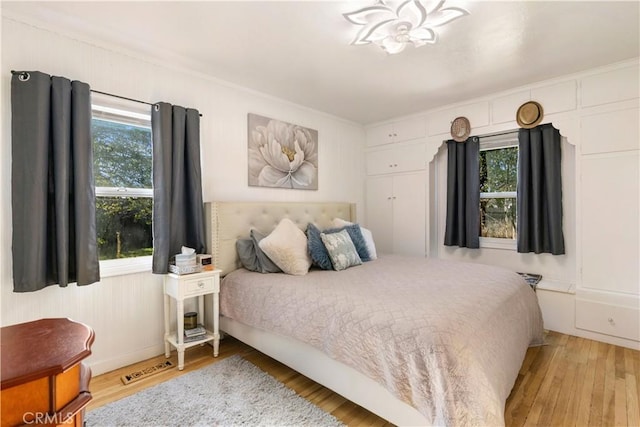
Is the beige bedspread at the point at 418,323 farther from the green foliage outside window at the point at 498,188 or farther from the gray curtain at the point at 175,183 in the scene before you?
the green foliage outside window at the point at 498,188

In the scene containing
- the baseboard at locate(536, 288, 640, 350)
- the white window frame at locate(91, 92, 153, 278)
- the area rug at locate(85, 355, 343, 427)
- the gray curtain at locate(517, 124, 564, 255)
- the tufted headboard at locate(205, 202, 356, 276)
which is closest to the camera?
the area rug at locate(85, 355, 343, 427)

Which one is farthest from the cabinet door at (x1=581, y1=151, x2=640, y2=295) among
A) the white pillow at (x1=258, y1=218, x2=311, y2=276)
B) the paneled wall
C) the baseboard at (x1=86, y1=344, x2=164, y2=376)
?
the baseboard at (x1=86, y1=344, x2=164, y2=376)

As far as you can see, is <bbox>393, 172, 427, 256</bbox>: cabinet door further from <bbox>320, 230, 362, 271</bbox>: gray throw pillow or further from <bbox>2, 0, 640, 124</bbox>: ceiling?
<bbox>320, 230, 362, 271</bbox>: gray throw pillow

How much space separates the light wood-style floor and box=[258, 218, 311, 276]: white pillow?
0.74m

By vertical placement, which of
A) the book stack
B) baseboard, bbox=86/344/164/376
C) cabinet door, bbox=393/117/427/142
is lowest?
baseboard, bbox=86/344/164/376

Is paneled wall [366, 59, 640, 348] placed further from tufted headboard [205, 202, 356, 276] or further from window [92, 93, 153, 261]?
window [92, 93, 153, 261]

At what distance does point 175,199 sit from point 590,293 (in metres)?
3.68

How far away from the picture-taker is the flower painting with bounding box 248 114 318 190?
317 cm

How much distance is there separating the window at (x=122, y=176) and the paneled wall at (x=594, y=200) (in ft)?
11.2

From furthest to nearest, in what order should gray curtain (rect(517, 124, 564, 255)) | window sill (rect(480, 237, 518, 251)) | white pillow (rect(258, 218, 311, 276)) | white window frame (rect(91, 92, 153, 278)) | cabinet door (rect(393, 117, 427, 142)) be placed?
cabinet door (rect(393, 117, 427, 142)) → window sill (rect(480, 237, 518, 251)) → gray curtain (rect(517, 124, 564, 255)) → white pillow (rect(258, 218, 311, 276)) → white window frame (rect(91, 92, 153, 278))

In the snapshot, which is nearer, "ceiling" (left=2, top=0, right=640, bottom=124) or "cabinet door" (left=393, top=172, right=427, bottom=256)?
"ceiling" (left=2, top=0, right=640, bottom=124)

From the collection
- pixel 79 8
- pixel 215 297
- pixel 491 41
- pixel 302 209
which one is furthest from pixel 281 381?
pixel 491 41

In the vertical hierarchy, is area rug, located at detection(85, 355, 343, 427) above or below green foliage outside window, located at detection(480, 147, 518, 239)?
below

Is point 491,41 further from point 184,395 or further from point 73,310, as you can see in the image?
point 73,310
